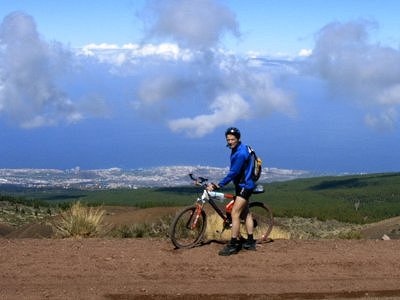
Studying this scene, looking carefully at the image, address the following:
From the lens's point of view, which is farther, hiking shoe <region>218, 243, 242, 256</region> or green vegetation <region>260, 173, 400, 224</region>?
green vegetation <region>260, 173, 400, 224</region>

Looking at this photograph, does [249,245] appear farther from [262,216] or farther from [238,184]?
[262,216]

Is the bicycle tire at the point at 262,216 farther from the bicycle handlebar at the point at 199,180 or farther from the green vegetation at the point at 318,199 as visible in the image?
the green vegetation at the point at 318,199

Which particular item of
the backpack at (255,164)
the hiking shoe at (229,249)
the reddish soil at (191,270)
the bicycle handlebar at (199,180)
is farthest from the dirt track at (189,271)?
the backpack at (255,164)

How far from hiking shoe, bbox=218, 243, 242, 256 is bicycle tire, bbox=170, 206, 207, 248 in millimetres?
702

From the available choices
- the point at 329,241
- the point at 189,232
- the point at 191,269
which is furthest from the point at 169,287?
the point at 329,241

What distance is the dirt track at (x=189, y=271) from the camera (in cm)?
1090

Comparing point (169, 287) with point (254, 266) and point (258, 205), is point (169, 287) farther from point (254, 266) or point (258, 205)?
point (258, 205)

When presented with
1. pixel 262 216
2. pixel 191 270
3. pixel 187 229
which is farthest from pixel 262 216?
pixel 191 270

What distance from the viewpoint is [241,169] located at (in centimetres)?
1291

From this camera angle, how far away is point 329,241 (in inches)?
607

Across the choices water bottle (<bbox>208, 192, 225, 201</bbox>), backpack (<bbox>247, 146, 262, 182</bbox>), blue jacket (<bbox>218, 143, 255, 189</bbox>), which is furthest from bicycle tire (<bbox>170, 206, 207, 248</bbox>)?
backpack (<bbox>247, 146, 262, 182</bbox>)

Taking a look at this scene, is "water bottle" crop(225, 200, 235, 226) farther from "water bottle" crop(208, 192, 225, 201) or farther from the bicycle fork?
the bicycle fork

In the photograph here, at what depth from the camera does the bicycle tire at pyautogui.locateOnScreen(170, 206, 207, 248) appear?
13.4 metres

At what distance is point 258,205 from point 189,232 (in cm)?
155
